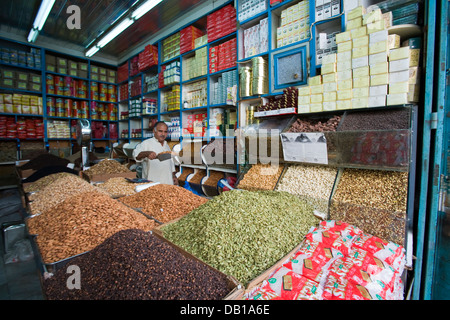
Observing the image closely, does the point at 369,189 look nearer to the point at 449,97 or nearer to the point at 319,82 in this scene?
the point at 449,97

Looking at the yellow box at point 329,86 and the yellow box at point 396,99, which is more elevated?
the yellow box at point 329,86

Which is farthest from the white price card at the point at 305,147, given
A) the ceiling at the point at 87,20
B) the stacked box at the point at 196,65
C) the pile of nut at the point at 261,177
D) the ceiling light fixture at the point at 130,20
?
the ceiling at the point at 87,20

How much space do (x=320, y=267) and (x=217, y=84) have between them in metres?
3.19

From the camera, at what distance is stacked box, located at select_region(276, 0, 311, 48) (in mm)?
2410

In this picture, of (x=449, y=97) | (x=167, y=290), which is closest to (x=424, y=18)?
(x=449, y=97)

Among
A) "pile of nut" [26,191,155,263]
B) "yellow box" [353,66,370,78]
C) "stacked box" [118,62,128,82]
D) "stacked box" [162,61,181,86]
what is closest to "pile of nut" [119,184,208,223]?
"pile of nut" [26,191,155,263]

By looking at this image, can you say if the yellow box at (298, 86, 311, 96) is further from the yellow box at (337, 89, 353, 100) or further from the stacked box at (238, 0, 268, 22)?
the stacked box at (238, 0, 268, 22)

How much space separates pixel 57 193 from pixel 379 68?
9.54ft

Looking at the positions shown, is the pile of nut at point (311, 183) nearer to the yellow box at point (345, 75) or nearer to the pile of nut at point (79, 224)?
Answer: the yellow box at point (345, 75)

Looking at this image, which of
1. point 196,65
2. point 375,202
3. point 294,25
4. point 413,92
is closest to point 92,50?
point 196,65

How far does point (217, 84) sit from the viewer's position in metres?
3.65

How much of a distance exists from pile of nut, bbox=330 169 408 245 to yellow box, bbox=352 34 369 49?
1.00m

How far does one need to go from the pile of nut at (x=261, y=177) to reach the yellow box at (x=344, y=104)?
75 cm

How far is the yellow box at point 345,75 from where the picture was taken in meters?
1.81
